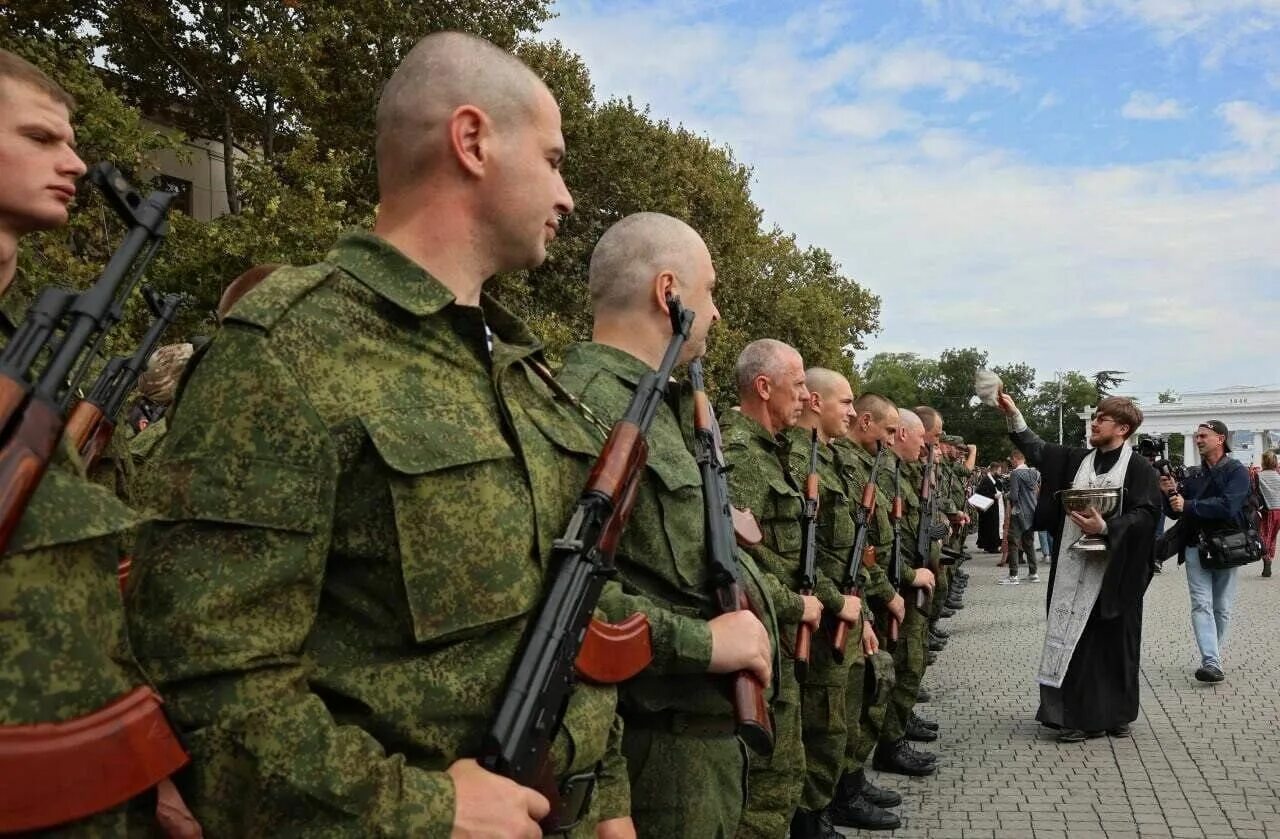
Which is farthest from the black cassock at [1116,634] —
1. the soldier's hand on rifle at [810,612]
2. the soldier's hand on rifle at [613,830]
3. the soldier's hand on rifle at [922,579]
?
the soldier's hand on rifle at [613,830]

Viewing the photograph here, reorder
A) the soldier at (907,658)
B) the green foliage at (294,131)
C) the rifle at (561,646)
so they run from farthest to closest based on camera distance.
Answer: the green foliage at (294,131) < the soldier at (907,658) < the rifle at (561,646)

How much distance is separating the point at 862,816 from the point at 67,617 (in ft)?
17.2

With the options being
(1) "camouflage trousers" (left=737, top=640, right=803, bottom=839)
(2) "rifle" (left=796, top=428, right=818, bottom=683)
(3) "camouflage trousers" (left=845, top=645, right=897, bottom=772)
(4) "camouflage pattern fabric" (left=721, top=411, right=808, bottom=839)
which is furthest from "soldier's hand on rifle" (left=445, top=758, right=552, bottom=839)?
(3) "camouflage trousers" (left=845, top=645, right=897, bottom=772)

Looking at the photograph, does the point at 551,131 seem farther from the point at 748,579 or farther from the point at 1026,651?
the point at 1026,651

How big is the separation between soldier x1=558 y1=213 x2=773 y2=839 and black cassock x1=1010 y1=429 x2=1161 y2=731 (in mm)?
5226

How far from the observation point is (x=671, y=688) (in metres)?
2.88

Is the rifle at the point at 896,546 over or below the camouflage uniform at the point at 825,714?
over

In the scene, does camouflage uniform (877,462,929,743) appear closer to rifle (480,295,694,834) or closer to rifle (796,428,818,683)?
rifle (796,428,818,683)

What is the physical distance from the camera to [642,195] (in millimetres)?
22109

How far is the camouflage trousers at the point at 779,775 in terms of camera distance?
378 cm

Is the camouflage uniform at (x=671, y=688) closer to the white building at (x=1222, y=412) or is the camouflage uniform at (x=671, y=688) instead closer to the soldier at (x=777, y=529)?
the soldier at (x=777, y=529)

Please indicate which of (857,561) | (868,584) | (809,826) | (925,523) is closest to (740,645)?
(809,826)

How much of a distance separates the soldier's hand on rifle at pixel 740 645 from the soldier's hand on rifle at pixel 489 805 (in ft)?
3.46

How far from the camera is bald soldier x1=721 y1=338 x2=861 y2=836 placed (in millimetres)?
3943
